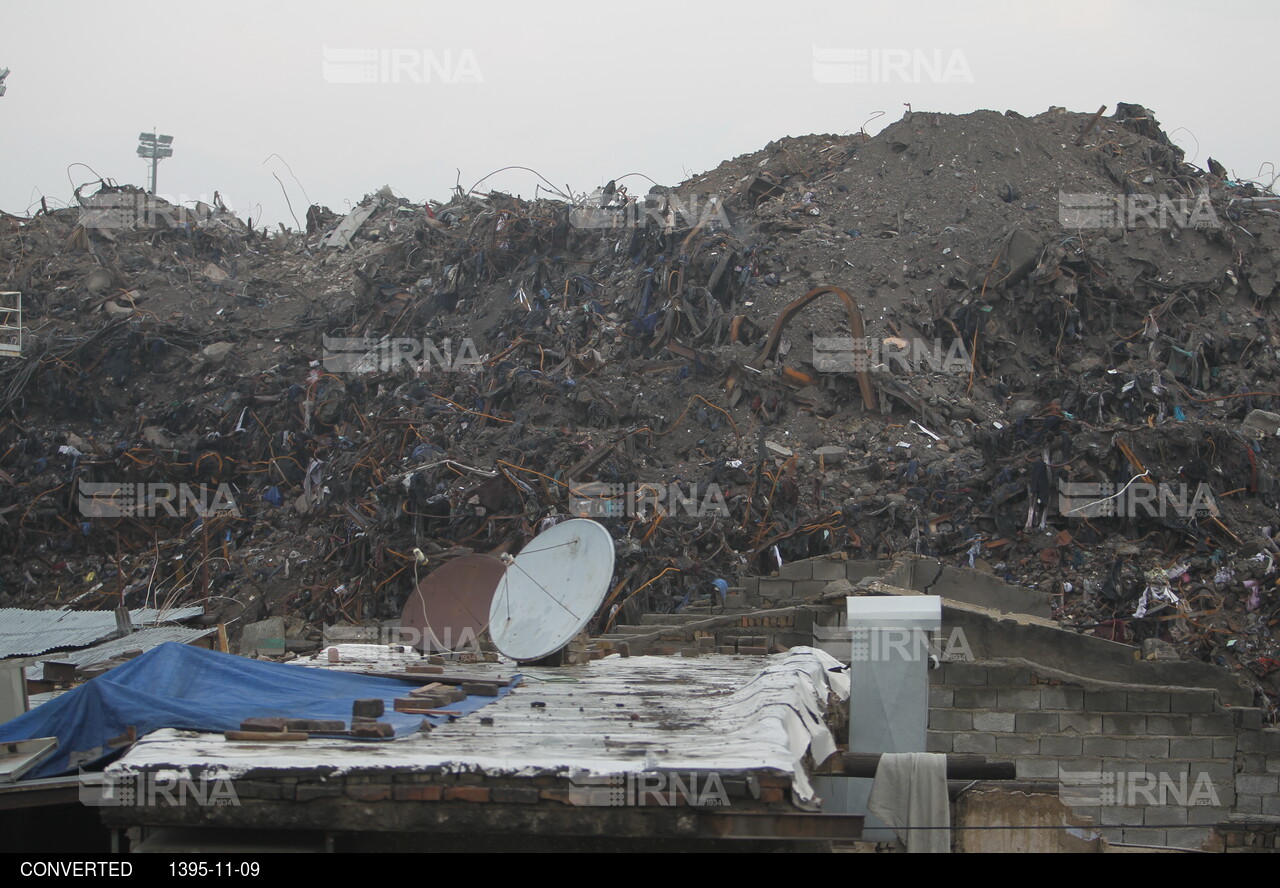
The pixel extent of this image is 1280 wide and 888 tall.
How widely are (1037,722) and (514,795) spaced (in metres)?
5.41

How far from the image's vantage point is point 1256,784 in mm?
8938

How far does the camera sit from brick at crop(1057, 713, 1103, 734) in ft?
29.0

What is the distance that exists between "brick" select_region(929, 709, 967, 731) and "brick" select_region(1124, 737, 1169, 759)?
44.2 inches

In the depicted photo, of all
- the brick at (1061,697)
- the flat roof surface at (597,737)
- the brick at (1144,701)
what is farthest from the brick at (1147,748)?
the flat roof surface at (597,737)

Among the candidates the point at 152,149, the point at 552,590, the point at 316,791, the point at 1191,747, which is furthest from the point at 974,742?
the point at 152,149

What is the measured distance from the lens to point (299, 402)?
22.0 meters

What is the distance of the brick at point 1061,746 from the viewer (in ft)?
29.0

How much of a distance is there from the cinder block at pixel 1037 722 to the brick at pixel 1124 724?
35cm

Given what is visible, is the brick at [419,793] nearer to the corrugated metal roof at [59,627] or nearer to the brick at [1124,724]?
the brick at [1124,724]

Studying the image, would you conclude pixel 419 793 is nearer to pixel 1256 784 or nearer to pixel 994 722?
pixel 994 722
